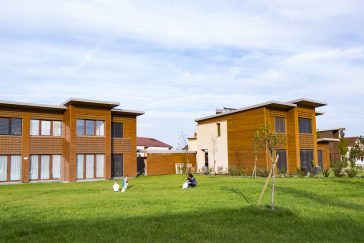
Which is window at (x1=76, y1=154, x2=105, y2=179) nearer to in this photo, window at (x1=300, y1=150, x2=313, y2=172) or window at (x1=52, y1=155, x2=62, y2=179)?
window at (x1=52, y1=155, x2=62, y2=179)

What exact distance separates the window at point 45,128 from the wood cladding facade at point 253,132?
1704 centimetres

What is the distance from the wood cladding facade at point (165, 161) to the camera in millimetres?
39812

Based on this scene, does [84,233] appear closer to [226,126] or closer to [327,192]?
[327,192]

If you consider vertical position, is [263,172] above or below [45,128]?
below

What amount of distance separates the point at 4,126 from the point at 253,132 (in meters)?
20.8

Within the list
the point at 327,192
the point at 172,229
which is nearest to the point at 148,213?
the point at 172,229

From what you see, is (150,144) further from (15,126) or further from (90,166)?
(15,126)

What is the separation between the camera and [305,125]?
34688 millimetres

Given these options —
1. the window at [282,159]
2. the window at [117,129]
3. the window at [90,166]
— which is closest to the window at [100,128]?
the window at [117,129]

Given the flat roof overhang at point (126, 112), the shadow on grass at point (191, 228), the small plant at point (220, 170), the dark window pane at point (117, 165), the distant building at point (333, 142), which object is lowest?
the small plant at point (220, 170)

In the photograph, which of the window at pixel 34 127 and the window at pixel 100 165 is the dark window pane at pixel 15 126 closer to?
the window at pixel 34 127

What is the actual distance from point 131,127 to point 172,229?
85.9 ft

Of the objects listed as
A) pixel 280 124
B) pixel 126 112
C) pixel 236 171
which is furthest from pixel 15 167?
pixel 280 124

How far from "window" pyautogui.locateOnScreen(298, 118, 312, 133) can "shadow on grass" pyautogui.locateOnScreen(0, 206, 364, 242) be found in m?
24.4
